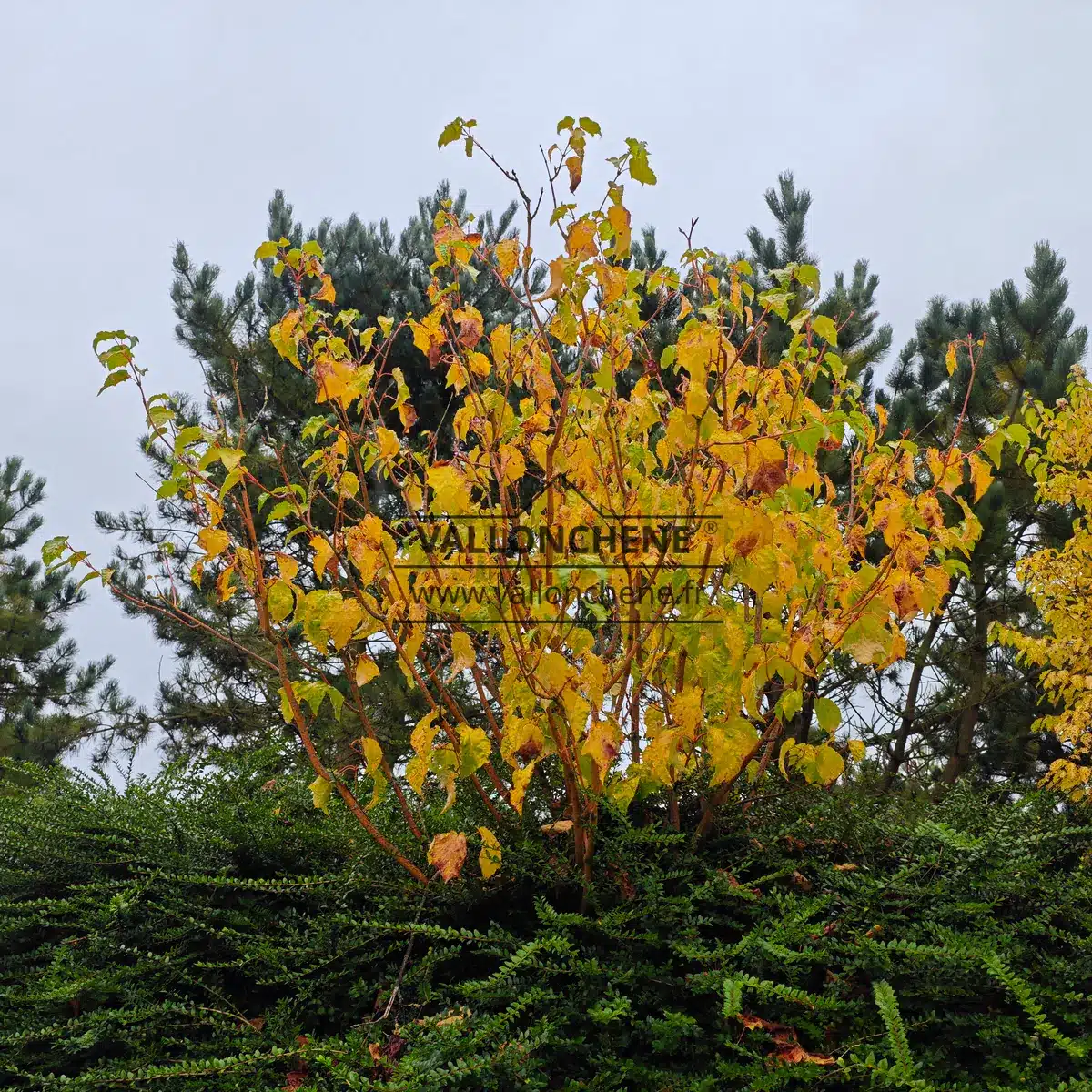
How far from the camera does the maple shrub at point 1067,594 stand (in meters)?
4.82

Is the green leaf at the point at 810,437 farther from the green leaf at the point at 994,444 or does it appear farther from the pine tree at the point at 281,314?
the pine tree at the point at 281,314

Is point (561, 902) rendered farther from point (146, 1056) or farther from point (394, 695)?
point (394, 695)

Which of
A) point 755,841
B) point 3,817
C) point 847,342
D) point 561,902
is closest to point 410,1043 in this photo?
point 561,902

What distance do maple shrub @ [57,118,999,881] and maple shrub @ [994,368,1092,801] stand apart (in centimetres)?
296

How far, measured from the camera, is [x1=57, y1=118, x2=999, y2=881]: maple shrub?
1.85m

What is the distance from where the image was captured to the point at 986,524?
6.50 metres

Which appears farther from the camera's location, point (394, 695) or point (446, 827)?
point (394, 695)

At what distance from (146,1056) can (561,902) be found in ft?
3.16

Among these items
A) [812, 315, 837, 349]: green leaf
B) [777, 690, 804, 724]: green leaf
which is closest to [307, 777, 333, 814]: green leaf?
[777, 690, 804, 724]: green leaf

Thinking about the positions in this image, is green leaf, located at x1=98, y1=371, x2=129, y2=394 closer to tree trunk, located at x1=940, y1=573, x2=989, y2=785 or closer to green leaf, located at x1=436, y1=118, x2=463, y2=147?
green leaf, located at x1=436, y1=118, x2=463, y2=147

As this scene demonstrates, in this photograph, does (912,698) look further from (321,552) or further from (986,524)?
(321,552)

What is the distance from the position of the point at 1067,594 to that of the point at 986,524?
1.35 m

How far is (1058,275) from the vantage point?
7.66 metres

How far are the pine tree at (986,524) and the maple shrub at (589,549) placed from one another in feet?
15.5
